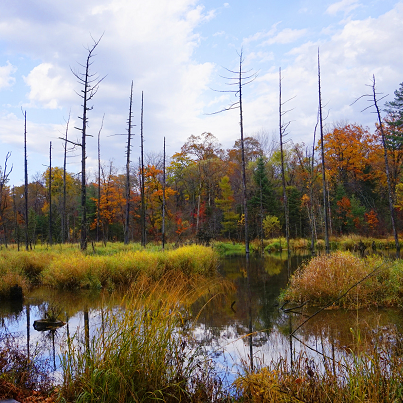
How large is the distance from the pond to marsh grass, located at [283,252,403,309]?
1.52 feet

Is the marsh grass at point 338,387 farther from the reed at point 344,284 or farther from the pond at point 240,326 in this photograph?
the reed at point 344,284

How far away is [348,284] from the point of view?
817 centimetres

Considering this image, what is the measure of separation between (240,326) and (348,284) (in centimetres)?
308

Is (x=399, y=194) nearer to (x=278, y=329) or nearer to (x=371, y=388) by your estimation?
(x=278, y=329)

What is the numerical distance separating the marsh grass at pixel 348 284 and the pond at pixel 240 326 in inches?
18.2

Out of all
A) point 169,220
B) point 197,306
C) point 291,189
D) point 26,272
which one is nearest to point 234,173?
point 291,189

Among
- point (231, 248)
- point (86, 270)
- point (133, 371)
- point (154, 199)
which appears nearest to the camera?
point (133, 371)

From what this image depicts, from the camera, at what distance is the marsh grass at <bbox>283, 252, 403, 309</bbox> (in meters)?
8.14

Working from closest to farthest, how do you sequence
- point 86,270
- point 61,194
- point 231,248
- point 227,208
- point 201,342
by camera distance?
point 201,342 < point 86,270 < point 231,248 < point 227,208 < point 61,194

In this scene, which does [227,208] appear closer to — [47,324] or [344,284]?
[344,284]

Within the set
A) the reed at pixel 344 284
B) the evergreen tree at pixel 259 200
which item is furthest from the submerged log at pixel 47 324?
the evergreen tree at pixel 259 200

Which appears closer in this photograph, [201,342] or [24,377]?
[24,377]

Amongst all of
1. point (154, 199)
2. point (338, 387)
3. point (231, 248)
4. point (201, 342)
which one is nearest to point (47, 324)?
point (201, 342)

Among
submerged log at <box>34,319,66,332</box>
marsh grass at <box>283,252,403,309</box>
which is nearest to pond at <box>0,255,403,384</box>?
submerged log at <box>34,319,66,332</box>
